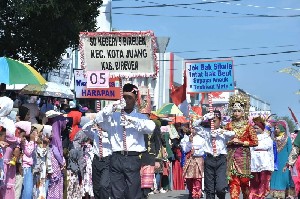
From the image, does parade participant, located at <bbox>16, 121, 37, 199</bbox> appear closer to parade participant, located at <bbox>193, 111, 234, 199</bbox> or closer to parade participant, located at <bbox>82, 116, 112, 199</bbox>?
parade participant, located at <bbox>82, 116, 112, 199</bbox>

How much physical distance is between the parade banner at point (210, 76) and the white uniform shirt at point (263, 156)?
4.58 ft

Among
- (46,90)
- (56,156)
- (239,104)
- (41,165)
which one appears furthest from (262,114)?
(41,165)

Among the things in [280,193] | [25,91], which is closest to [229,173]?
[280,193]

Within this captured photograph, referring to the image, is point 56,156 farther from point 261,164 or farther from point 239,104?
point 261,164

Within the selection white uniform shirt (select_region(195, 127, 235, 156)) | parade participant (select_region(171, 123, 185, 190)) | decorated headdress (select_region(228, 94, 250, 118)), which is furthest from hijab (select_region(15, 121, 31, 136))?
parade participant (select_region(171, 123, 185, 190))

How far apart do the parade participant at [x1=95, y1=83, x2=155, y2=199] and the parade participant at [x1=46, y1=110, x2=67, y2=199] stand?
144 inches

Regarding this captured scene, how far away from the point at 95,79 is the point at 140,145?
202 centimetres

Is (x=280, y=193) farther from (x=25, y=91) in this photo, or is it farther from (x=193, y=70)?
(x=25, y=91)

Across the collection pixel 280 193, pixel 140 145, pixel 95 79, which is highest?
pixel 95 79

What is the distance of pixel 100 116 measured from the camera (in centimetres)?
1179

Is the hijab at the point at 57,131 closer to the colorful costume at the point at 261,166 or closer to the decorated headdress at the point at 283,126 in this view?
the colorful costume at the point at 261,166

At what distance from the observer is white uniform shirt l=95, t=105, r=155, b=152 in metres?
11.5

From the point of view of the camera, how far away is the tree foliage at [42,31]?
23484 millimetres

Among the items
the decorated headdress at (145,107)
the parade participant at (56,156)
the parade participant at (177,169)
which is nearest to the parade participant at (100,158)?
the parade participant at (56,156)
